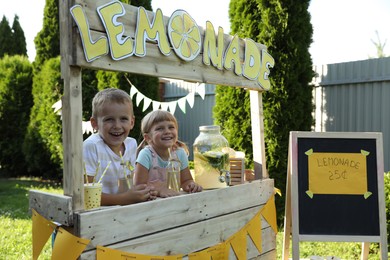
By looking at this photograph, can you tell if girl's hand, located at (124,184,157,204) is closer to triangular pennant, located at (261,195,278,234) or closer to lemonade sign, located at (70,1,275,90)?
lemonade sign, located at (70,1,275,90)

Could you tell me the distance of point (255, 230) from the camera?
2.39 m

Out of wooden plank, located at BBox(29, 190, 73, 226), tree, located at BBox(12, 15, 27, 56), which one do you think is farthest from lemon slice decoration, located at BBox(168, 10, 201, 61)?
tree, located at BBox(12, 15, 27, 56)

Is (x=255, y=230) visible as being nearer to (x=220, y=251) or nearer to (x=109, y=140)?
(x=220, y=251)

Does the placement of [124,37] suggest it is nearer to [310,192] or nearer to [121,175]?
[121,175]

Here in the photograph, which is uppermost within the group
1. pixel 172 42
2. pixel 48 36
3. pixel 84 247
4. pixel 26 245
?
pixel 48 36

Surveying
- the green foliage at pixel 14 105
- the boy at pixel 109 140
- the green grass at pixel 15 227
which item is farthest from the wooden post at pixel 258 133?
the green foliage at pixel 14 105

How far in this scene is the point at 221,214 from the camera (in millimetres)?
2156

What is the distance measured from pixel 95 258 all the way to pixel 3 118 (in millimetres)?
8715

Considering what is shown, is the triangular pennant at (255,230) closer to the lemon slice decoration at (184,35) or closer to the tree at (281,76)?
the lemon slice decoration at (184,35)

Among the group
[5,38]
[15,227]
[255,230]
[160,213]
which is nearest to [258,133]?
[255,230]

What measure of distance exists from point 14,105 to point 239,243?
839 cm

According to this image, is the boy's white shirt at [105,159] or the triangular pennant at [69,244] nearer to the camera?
the triangular pennant at [69,244]

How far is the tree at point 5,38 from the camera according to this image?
13609mm

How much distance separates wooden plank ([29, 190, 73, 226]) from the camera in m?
1.51
